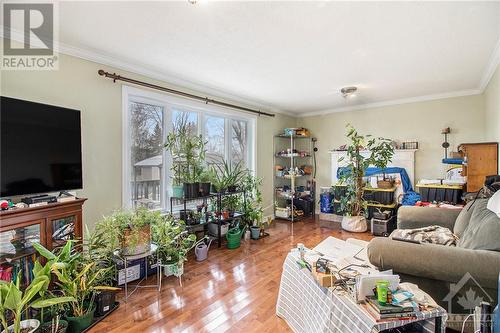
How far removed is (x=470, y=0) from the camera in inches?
64.9

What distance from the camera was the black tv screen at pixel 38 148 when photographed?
1829 millimetres

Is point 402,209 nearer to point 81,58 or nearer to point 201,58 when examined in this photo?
point 201,58

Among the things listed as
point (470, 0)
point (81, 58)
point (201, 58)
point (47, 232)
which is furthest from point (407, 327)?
point (81, 58)

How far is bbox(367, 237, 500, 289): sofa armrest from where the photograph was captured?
1.39 metres

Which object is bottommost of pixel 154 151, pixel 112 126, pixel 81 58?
pixel 154 151

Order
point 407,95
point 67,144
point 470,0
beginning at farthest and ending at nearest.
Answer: point 407,95 → point 67,144 → point 470,0

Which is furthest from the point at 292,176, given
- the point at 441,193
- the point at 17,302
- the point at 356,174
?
the point at 17,302

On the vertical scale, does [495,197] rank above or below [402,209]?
above

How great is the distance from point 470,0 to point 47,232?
11.7 feet

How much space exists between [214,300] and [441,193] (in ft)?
11.5

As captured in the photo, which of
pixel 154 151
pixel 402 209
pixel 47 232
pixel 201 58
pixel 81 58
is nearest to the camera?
pixel 47 232

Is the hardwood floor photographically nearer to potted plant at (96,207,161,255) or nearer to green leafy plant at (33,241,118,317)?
green leafy plant at (33,241,118,317)

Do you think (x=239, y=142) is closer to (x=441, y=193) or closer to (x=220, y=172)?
(x=220, y=172)

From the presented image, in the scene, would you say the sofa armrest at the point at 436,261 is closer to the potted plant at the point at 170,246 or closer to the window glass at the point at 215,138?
the potted plant at the point at 170,246
